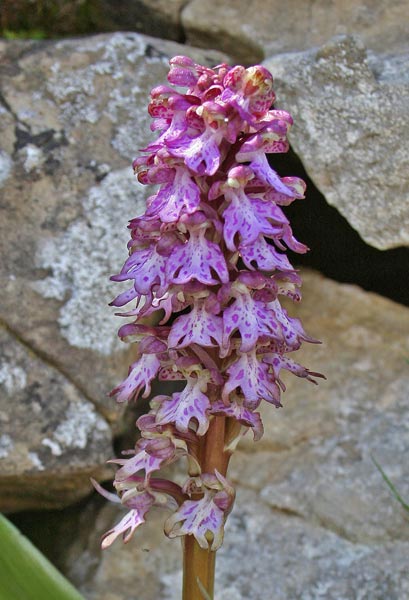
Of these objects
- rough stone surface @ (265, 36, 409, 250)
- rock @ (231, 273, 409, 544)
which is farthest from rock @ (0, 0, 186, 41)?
rock @ (231, 273, 409, 544)

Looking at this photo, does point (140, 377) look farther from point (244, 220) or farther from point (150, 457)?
point (244, 220)

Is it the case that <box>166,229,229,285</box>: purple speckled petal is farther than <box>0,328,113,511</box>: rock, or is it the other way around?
<box>0,328,113,511</box>: rock

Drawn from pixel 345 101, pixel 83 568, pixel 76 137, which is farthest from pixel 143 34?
pixel 83 568

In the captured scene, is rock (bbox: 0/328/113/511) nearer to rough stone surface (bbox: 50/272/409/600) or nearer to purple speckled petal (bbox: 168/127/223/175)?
rough stone surface (bbox: 50/272/409/600)

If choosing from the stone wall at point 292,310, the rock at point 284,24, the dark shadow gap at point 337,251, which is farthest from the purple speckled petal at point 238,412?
the rock at point 284,24

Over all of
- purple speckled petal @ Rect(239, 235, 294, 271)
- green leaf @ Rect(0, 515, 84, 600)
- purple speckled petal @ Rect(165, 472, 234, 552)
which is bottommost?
green leaf @ Rect(0, 515, 84, 600)

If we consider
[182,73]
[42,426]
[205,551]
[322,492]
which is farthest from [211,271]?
[322,492]

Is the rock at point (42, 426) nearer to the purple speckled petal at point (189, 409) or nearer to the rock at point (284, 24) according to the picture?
the purple speckled petal at point (189, 409)
